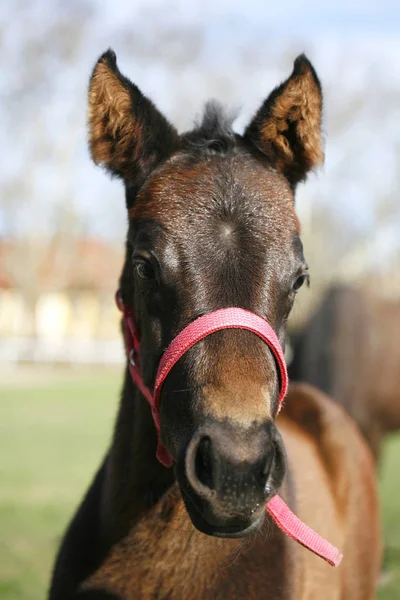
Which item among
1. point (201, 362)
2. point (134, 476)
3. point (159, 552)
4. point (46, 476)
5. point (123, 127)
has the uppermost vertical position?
point (123, 127)

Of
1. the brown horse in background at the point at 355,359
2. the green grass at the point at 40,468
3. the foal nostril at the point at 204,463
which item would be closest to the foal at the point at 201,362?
the foal nostril at the point at 204,463

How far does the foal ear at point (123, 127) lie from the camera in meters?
2.74

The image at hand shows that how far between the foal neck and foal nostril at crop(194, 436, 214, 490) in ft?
2.12

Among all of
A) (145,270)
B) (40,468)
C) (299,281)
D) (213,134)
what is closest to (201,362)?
(145,270)

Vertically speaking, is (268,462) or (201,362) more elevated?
(201,362)

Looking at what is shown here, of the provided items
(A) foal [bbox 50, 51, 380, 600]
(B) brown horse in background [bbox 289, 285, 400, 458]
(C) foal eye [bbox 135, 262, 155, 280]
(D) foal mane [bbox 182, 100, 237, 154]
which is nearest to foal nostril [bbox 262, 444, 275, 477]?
(A) foal [bbox 50, 51, 380, 600]

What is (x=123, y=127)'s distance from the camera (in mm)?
2805

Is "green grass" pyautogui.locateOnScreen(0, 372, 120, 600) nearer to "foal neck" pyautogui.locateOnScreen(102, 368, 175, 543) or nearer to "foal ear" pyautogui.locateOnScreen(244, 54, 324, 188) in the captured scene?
"foal neck" pyautogui.locateOnScreen(102, 368, 175, 543)

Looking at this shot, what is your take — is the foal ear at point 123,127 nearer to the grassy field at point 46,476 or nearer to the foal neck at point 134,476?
the foal neck at point 134,476

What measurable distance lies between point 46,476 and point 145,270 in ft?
26.2

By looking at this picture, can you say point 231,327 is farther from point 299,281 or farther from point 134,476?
point 134,476

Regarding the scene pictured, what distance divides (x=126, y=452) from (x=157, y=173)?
1.13m

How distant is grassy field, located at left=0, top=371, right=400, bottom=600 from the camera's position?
6191 millimetres

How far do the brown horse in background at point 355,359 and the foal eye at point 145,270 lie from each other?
600 cm
